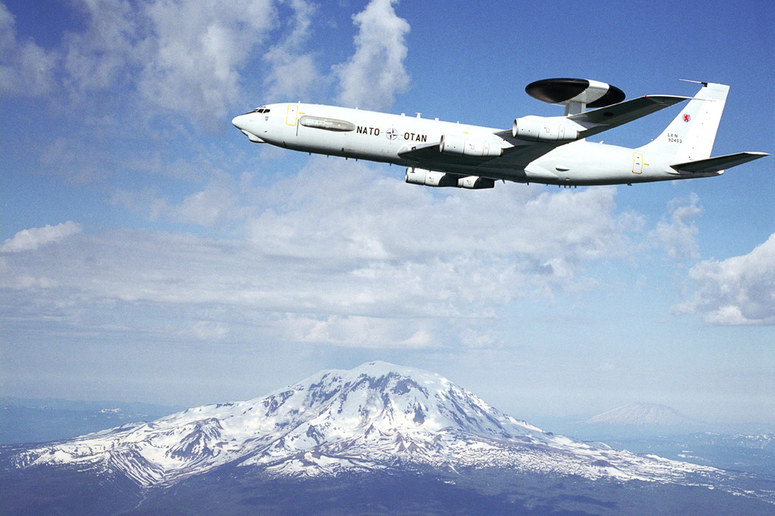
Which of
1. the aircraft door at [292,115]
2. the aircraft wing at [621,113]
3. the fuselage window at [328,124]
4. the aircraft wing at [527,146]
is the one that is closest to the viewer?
the aircraft wing at [621,113]

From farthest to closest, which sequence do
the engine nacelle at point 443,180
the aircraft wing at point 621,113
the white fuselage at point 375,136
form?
the engine nacelle at point 443,180 < the white fuselage at point 375,136 < the aircraft wing at point 621,113

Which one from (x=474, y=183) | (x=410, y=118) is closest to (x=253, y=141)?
(x=410, y=118)

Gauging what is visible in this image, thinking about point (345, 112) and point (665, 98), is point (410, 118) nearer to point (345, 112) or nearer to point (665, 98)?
point (345, 112)

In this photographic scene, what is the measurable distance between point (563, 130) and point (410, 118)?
12534 mm

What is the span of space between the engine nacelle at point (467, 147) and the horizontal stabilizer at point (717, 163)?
18984 mm

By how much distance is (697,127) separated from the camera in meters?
59.5

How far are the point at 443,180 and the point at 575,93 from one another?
1452 cm

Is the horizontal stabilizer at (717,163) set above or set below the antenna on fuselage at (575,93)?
below

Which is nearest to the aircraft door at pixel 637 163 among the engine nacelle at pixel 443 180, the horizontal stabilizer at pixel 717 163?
the horizontal stabilizer at pixel 717 163

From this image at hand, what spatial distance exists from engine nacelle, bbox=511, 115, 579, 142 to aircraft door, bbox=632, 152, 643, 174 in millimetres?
10967

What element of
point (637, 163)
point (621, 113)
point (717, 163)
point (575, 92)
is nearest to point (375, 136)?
point (575, 92)

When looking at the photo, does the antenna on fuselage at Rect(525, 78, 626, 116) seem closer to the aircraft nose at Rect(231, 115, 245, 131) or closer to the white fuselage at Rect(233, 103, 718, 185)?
the white fuselage at Rect(233, 103, 718, 185)

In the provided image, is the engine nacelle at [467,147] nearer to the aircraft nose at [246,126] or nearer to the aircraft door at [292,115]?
the aircraft door at [292,115]

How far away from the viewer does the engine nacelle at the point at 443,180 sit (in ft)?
182
